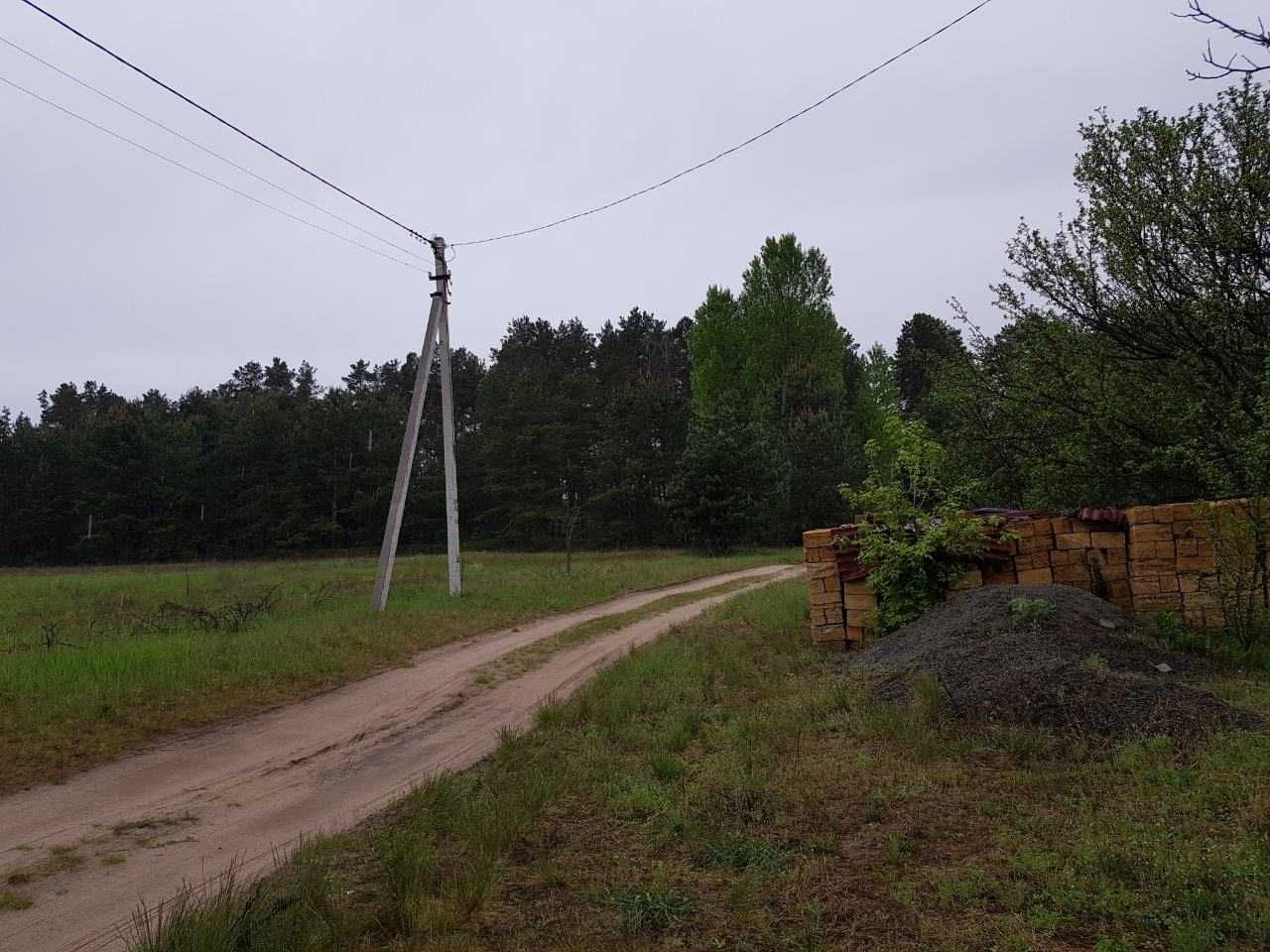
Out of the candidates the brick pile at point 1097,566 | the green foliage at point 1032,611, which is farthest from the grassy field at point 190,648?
the green foliage at point 1032,611

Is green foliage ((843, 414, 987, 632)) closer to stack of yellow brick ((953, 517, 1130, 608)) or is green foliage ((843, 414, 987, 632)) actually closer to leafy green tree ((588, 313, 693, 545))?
stack of yellow brick ((953, 517, 1130, 608))

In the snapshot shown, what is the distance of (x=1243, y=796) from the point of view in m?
5.32

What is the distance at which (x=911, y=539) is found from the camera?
12.0 meters

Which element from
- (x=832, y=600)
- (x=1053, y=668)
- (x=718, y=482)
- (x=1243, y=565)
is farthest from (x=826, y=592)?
(x=718, y=482)

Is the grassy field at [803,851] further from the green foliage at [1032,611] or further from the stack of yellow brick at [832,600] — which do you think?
the stack of yellow brick at [832,600]

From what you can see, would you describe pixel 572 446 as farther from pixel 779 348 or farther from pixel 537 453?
pixel 779 348

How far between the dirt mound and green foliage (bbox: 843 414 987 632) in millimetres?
813

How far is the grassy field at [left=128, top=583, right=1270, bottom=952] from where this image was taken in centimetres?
407

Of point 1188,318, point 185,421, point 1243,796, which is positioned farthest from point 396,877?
point 185,421

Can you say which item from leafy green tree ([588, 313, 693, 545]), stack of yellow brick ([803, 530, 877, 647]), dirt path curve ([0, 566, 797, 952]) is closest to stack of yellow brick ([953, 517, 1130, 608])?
stack of yellow brick ([803, 530, 877, 647])

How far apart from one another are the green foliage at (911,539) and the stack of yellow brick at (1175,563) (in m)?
1.92

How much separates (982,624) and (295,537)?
56.7m

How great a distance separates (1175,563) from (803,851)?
8329 millimetres

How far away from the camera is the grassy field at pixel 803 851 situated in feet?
13.3
